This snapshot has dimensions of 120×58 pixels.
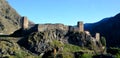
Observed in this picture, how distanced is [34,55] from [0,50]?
17.0 m

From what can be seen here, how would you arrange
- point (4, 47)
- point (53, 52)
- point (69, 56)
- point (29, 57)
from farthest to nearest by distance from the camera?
point (4, 47) < point (29, 57) < point (69, 56) < point (53, 52)

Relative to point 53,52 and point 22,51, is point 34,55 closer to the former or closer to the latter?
point 22,51

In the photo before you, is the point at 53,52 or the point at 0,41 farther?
the point at 0,41

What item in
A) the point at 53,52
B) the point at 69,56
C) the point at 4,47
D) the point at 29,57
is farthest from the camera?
the point at 4,47

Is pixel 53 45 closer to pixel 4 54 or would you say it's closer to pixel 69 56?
pixel 4 54

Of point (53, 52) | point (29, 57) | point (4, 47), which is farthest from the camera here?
point (4, 47)

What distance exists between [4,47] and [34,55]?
1585 cm

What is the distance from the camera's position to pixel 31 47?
19725 cm

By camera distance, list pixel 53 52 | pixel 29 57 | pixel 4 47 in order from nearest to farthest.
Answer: pixel 53 52, pixel 29 57, pixel 4 47

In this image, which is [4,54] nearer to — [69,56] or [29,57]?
[29,57]

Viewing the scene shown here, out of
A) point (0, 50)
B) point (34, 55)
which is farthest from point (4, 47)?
point (34, 55)

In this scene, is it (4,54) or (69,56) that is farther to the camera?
(4,54)

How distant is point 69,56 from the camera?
344 ft

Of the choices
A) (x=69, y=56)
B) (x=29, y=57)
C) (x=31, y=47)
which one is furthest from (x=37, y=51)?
(x=69, y=56)
